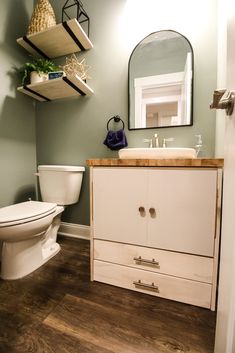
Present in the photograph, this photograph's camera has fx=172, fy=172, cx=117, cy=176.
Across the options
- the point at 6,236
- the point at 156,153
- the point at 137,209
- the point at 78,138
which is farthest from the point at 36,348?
the point at 78,138

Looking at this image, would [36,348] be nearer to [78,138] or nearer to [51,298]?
[51,298]

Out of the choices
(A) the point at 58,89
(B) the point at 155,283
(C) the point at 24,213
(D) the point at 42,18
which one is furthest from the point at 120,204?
(D) the point at 42,18

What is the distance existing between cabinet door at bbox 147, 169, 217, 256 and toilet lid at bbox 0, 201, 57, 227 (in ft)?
2.33

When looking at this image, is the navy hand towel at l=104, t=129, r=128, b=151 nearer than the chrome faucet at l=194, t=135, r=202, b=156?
No

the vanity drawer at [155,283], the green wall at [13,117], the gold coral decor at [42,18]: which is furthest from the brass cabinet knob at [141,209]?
the gold coral decor at [42,18]

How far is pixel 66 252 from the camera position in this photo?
58.1 inches

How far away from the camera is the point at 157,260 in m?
0.95

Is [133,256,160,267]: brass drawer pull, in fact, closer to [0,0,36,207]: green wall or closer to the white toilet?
the white toilet

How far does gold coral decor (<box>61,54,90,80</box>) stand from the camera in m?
1.46

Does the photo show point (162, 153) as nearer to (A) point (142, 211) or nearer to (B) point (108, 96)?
(A) point (142, 211)

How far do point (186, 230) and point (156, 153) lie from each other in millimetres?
440

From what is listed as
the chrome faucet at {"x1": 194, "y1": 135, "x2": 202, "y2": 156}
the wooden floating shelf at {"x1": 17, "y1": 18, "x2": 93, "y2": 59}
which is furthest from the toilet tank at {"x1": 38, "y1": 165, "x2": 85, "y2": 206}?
the wooden floating shelf at {"x1": 17, "y1": 18, "x2": 93, "y2": 59}

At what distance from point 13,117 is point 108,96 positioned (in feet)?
2.92

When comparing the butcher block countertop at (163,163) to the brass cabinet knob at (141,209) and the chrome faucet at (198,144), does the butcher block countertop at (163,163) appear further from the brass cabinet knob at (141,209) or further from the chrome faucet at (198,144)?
the chrome faucet at (198,144)
